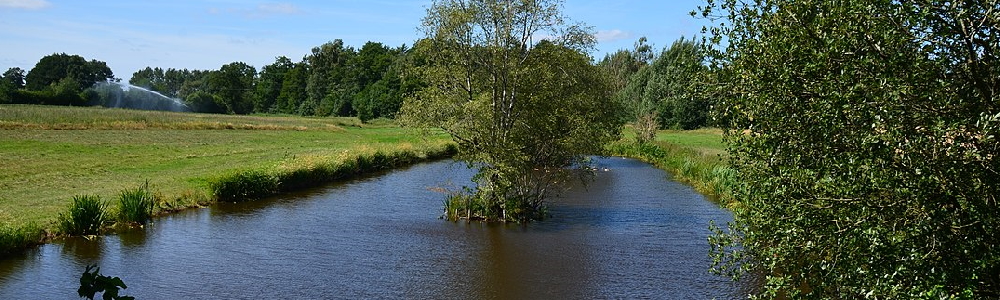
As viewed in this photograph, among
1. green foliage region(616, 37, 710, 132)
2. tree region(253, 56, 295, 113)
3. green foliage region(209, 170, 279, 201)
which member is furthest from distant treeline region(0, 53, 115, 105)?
green foliage region(209, 170, 279, 201)

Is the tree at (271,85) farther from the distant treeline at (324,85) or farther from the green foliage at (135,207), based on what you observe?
the green foliage at (135,207)

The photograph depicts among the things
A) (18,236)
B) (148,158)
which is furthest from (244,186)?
(148,158)

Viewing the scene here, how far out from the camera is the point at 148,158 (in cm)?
4281

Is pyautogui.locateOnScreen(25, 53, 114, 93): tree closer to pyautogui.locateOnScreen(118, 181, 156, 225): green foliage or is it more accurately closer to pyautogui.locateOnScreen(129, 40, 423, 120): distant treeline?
pyautogui.locateOnScreen(129, 40, 423, 120): distant treeline

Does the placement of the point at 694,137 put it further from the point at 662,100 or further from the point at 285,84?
the point at 285,84

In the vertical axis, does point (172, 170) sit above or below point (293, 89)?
below

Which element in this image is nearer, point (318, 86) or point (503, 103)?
point (503, 103)

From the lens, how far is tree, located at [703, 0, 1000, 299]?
25.6 ft

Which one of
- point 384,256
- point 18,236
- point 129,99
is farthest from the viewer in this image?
point 129,99

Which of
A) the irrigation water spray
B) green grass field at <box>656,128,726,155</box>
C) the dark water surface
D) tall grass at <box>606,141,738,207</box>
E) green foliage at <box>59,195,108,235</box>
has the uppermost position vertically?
the irrigation water spray

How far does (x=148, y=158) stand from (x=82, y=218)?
21530mm

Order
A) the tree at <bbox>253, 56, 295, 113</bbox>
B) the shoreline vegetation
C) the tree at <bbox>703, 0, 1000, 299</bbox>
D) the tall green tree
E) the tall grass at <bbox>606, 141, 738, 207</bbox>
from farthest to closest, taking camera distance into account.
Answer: the tree at <bbox>253, 56, 295, 113</bbox>
the tall green tree
the tall grass at <bbox>606, 141, 738, 207</bbox>
the shoreline vegetation
the tree at <bbox>703, 0, 1000, 299</bbox>

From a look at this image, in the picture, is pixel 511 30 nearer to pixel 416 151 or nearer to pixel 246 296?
pixel 246 296

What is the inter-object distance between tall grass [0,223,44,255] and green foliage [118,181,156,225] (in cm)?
311
